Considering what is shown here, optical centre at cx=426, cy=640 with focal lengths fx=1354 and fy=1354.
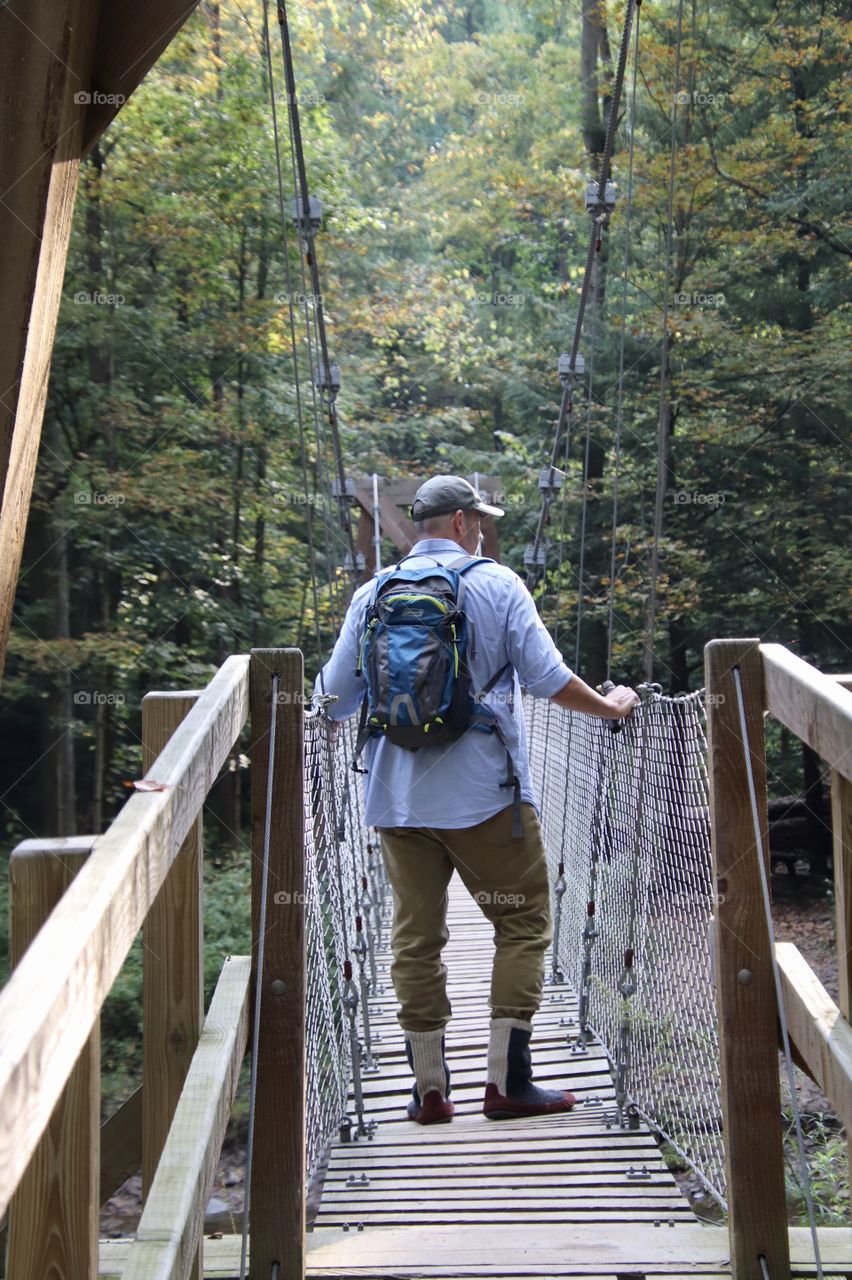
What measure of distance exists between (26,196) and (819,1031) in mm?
1201

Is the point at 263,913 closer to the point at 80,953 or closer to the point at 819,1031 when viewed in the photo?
the point at 819,1031

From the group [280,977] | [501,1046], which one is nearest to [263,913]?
[280,977]

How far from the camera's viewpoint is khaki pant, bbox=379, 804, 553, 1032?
228 centimetres

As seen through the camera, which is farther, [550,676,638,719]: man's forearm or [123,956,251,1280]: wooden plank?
[550,676,638,719]: man's forearm

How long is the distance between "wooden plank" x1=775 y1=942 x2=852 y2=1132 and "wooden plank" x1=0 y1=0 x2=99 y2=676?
935mm

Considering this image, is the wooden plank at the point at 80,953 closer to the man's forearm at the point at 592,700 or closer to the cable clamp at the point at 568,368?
the man's forearm at the point at 592,700

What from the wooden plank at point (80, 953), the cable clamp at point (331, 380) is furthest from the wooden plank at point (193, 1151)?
the cable clamp at point (331, 380)

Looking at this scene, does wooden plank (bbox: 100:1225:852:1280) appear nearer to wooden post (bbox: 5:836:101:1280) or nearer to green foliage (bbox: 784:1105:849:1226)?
wooden post (bbox: 5:836:101:1280)

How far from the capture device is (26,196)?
1.46m

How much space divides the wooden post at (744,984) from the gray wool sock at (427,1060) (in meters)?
0.84

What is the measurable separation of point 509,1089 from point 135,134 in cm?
807

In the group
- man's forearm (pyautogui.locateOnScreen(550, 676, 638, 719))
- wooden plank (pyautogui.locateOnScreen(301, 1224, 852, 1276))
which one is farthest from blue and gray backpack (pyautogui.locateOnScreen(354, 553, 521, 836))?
wooden plank (pyautogui.locateOnScreen(301, 1224, 852, 1276))

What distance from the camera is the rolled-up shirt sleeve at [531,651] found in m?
2.20

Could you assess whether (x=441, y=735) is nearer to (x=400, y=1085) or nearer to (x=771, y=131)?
(x=400, y=1085)
